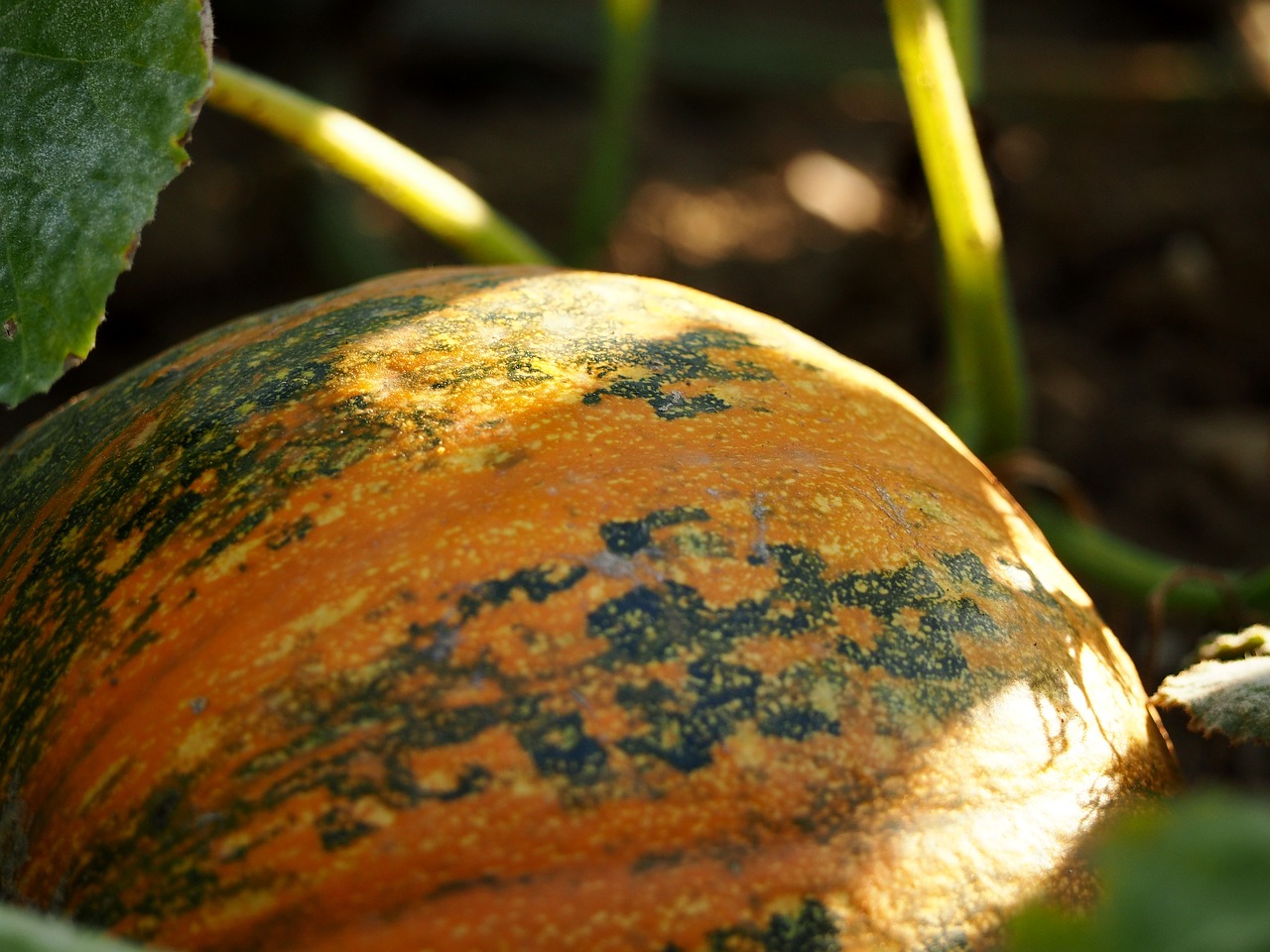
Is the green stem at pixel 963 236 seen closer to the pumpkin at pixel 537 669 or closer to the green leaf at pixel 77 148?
the pumpkin at pixel 537 669

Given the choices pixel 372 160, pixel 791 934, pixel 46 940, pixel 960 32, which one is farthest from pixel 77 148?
pixel 960 32

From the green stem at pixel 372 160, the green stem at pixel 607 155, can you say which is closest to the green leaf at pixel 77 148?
the green stem at pixel 372 160

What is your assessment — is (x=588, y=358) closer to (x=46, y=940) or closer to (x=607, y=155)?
(x=46, y=940)

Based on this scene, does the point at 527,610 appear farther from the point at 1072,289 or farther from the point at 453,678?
the point at 1072,289

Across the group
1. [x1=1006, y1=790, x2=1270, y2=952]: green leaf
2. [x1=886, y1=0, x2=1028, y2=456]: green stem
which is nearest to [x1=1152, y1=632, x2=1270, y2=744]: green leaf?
[x1=1006, y1=790, x2=1270, y2=952]: green leaf

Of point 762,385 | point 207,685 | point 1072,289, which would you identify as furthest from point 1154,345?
point 207,685

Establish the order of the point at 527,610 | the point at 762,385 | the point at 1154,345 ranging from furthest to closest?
the point at 1154,345 < the point at 762,385 < the point at 527,610
